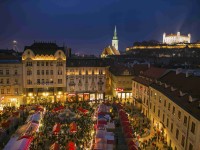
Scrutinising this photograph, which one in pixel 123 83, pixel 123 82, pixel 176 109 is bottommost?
pixel 176 109

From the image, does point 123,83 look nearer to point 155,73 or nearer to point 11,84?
point 155,73

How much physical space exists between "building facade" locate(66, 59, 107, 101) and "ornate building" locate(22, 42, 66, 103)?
2481mm

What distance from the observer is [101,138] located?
34312 millimetres

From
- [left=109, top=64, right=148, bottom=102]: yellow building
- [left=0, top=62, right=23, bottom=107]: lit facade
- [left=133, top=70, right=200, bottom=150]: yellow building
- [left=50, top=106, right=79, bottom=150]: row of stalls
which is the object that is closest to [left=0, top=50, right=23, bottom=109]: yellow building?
[left=0, top=62, right=23, bottom=107]: lit facade

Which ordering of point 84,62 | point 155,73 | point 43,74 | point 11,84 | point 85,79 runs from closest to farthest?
point 155,73, point 11,84, point 43,74, point 85,79, point 84,62

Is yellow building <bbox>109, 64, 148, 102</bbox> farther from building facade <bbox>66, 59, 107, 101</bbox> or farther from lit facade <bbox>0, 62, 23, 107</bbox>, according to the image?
lit facade <bbox>0, 62, 23, 107</bbox>

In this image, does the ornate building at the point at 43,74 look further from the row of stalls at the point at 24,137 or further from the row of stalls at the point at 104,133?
the row of stalls at the point at 24,137

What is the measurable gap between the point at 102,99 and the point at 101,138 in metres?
38.2

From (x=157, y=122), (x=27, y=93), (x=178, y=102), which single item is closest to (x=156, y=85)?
(x=157, y=122)

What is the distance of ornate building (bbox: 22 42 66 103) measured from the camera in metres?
66.4

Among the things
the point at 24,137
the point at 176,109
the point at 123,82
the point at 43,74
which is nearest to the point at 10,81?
the point at 43,74

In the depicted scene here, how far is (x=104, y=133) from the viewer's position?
120ft

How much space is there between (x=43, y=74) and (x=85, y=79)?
12544 mm

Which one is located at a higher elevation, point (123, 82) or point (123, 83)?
point (123, 82)
